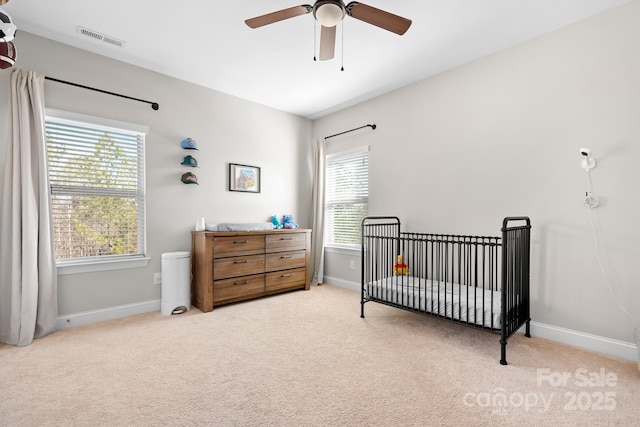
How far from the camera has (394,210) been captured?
11.4 feet

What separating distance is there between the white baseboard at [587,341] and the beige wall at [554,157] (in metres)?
0.04

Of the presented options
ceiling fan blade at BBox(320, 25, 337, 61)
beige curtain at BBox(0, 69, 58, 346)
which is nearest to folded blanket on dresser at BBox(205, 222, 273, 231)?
beige curtain at BBox(0, 69, 58, 346)

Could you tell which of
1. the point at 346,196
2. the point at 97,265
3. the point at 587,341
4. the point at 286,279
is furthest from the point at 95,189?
the point at 587,341

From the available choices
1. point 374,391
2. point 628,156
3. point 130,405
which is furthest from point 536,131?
point 130,405

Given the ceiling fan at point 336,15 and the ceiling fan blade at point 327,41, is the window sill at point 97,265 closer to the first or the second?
the ceiling fan at point 336,15

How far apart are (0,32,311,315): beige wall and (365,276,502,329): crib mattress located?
2014 mm

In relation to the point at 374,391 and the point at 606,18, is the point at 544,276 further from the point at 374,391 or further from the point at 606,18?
the point at 606,18

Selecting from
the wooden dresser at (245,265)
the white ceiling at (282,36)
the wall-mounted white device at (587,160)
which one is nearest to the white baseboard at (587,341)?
the wall-mounted white device at (587,160)

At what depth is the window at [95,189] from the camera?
8.59ft

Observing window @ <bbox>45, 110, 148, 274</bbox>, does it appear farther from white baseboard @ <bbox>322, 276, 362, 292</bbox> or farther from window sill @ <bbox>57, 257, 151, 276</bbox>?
white baseboard @ <bbox>322, 276, 362, 292</bbox>

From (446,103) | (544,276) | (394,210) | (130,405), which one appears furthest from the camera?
(394,210)

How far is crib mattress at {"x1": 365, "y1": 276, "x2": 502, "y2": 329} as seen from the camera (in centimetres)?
213

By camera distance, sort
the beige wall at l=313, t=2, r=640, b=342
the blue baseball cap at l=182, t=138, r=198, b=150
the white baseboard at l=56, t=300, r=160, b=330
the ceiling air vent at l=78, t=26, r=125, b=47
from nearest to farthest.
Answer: the beige wall at l=313, t=2, r=640, b=342 < the ceiling air vent at l=78, t=26, r=125, b=47 < the white baseboard at l=56, t=300, r=160, b=330 < the blue baseball cap at l=182, t=138, r=198, b=150

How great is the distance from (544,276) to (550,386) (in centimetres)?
98
